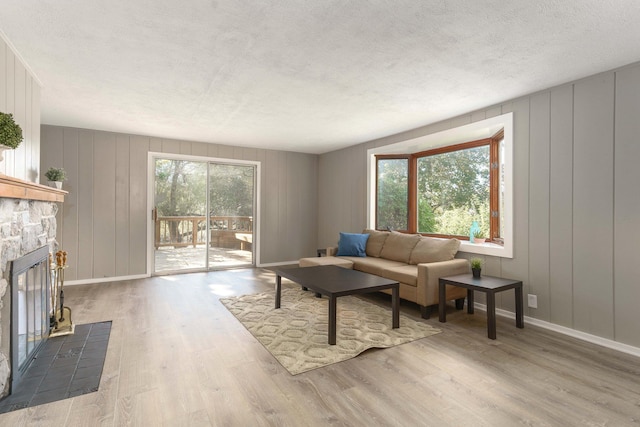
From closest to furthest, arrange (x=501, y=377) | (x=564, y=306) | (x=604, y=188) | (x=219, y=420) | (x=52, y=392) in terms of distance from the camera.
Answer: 1. (x=219, y=420)
2. (x=52, y=392)
3. (x=501, y=377)
4. (x=604, y=188)
5. (x=564, y=306)

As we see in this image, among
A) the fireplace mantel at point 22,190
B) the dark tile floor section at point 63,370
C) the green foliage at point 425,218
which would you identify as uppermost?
the fireplace mantel at point 22,190

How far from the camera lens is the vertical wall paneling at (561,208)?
301cm

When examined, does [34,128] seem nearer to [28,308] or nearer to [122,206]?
[28,308]

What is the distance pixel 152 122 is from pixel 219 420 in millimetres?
4075

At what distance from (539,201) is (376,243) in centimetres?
224

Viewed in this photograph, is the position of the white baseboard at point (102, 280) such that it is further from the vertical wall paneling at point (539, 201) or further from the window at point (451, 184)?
the vertical wall paneling at point (539, 201)

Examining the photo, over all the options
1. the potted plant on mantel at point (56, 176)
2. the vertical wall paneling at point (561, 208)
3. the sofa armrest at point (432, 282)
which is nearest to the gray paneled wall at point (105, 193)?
the potted plant on mantel at point (56, 176)

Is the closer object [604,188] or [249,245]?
[604,188]

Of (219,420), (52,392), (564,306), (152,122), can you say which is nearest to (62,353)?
(52,392)

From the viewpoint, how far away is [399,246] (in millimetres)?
4570

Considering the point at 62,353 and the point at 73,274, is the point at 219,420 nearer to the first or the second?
the point at 62,353

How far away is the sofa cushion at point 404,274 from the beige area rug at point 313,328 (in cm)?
38

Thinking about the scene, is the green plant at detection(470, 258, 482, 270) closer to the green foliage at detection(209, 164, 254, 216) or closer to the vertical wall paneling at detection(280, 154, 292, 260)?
the vertical wall paneling at detection(280, 154, 292, 260)

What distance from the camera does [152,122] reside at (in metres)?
4.53
